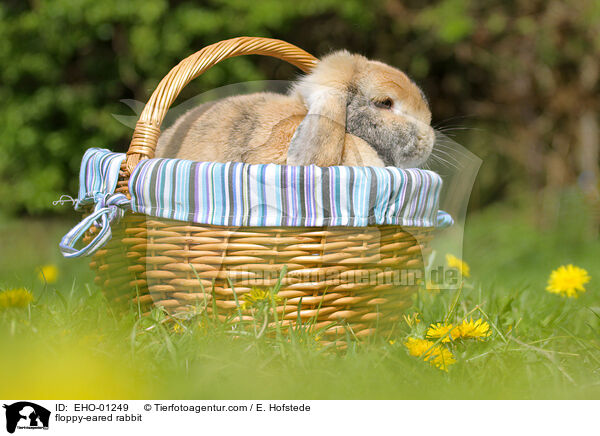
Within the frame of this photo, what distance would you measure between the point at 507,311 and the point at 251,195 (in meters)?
0.99

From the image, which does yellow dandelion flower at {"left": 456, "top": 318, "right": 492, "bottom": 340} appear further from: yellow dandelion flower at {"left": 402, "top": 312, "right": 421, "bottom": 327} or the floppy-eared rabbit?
the floppy-eared rabbit

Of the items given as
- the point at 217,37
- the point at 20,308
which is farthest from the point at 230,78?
the point at 20,308

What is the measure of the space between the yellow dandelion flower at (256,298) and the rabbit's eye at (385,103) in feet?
2.59

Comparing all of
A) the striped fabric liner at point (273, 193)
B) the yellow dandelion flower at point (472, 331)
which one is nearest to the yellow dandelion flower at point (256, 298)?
the striped fabric liner at point (273, 193)

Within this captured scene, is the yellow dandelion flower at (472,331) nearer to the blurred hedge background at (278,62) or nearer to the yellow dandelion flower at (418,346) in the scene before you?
the yellow dandelion flower at (418,346)

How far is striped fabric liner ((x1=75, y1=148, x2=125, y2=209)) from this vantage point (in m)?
1.61

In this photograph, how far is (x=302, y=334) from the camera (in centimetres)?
135

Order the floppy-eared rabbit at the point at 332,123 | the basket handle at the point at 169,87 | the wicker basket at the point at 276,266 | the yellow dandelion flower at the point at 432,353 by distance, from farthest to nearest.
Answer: the floppy-eared rabbit at the point at 332,123 → the basket handle at the point at 169,87 → the wicker basket at the point at 276,266 → the yellow dandelion flower at the point at 432,353

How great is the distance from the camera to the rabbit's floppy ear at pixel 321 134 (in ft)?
5.24

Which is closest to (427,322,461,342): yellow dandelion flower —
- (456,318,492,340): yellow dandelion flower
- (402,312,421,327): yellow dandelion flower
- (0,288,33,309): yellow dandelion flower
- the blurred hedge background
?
(456,318,492,340): yellow dandelion flower
